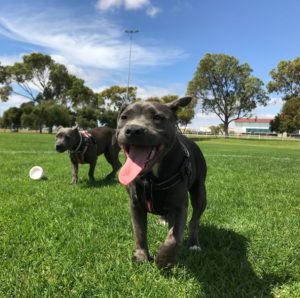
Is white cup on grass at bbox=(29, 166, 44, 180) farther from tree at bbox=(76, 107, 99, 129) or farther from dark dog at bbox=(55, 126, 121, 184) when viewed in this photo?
tree at bbox=(76, 107, 99, 129)

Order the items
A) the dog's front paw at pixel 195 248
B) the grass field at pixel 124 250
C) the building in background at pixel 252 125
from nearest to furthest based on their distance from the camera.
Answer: the grass field at pixel 124 250
the dog's front paw at pixel 195 248
the building in background at pixel 252 125

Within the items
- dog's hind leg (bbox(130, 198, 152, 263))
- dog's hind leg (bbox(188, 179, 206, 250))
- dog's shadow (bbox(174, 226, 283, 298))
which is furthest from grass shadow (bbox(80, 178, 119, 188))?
dog's hind leg (bbox(130, 198, 152, 263))

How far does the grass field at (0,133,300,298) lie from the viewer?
3.45 metres

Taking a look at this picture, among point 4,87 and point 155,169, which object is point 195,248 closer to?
point 155,169

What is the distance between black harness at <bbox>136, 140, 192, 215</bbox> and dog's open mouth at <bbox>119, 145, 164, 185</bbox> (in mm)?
275

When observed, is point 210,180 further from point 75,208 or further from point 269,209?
point 75,208

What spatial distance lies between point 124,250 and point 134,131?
160 cm

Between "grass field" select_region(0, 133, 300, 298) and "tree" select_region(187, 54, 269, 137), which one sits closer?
"grass field" select_region(0, 133, 300, 298)

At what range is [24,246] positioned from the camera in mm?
4363

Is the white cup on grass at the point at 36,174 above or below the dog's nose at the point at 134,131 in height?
below

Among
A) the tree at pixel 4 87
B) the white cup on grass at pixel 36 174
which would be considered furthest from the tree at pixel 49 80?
the white cup on grass at pixel 36 174

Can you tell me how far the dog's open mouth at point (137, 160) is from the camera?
3.26 meters

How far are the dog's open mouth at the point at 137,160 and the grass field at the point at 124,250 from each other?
0.95 metres

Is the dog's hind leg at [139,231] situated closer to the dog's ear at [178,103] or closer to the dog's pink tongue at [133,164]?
the dog's pink tongue at [133,164]
